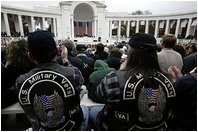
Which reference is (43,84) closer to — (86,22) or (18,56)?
(18,56)

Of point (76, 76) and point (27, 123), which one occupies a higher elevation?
point (76, 76)

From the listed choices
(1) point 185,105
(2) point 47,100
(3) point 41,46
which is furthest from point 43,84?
(1) point 185,105

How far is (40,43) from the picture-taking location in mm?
1703

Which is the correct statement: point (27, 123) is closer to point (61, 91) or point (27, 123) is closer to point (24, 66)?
point (24, 66)

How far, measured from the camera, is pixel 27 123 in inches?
139

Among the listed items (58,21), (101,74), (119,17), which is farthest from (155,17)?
(101,74)

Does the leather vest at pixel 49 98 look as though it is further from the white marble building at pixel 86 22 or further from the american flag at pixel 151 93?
the white marble building at pixel 86 22

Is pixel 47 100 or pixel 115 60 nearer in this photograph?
pixel 47 100

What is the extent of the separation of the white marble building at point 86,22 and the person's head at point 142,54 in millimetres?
29685

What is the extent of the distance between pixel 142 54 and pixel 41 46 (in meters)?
0.95

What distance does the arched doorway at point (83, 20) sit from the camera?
34.8 m

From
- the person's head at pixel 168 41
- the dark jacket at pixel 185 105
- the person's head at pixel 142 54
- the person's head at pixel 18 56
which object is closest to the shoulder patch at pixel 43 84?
the person's head at pixel 142 54

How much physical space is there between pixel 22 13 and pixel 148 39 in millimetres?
32242

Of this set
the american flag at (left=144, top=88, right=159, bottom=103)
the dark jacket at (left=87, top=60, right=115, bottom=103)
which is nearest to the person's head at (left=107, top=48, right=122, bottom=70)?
the dark jacket at (left=87, top=60, right=115, bottom=103)
